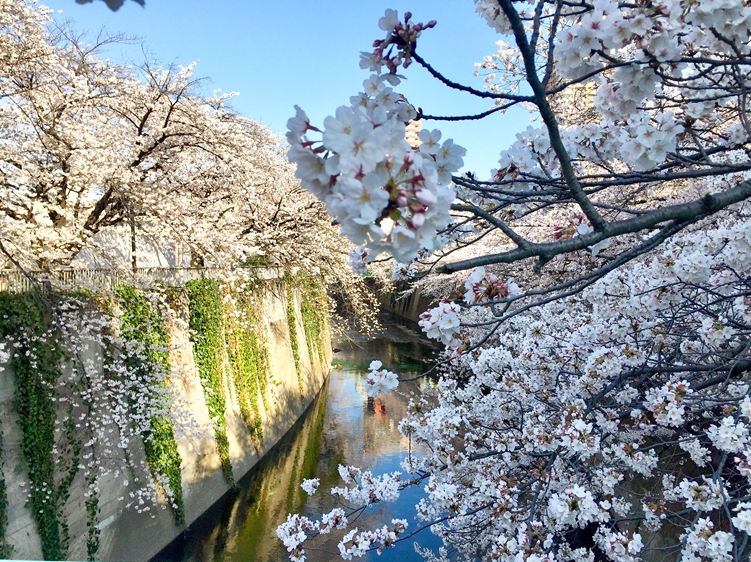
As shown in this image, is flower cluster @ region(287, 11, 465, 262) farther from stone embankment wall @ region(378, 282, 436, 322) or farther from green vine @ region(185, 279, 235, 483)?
stone embankment wall @ region(378, 282, 436, 322)

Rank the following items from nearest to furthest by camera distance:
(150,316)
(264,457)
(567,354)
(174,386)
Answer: (567,354) < (150,316) < (174,386) < (264,457)

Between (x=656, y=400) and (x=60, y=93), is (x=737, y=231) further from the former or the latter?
(x=60, y=93)

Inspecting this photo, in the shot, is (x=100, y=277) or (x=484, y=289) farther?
(x=100, y=277)

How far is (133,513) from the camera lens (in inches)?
216

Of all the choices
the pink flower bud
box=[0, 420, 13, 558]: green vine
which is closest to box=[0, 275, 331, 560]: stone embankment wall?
box=[0, 420, 13, 558]: green vine

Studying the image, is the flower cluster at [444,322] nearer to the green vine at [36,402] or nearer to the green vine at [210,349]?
the green vine at [36,402]

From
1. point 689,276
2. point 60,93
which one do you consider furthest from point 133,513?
point 689,276

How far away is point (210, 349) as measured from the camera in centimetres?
716

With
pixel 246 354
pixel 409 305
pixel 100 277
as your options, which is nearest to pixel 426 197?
pixel 100 277

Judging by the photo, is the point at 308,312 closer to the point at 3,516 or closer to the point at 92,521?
the point at 92,521

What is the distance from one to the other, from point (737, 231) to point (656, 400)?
0.83 m

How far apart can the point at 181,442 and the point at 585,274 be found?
6.10m

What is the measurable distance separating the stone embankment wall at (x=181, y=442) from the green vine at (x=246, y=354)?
2 cm

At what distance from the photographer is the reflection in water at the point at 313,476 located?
6059 millimetres
